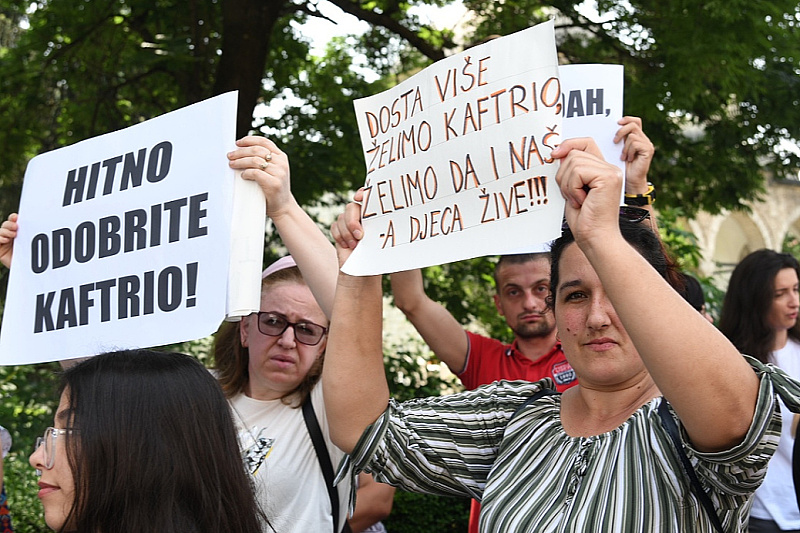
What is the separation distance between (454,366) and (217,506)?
→ 182cm

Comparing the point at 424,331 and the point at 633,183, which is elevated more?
the point at 633,183

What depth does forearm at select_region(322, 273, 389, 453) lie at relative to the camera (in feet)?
7.35

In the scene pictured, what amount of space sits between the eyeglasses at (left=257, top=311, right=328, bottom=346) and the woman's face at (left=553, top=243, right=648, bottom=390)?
1117 mm

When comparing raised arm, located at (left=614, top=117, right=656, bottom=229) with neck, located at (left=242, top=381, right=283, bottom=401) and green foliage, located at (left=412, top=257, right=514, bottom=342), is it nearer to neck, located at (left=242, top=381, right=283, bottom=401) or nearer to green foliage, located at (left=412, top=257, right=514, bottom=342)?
neck, located at (left=242, top=381, right=283, bottom=401)

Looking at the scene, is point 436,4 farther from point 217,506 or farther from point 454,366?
point 217,506

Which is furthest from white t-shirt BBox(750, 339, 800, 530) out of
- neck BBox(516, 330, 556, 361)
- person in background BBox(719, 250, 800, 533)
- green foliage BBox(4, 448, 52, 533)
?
green foliage BBox(4, 448, 52, 533)

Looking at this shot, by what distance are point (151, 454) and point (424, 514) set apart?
473cm

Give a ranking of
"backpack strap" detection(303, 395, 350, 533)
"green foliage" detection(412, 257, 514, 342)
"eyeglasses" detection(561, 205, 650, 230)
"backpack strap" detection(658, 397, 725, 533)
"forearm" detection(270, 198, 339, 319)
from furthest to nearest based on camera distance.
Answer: "green foliage" detection(412, 257, 514, 342), "backpack strap" detection(303, 395, 350, 533), "forearm" detection(270, 198, 339, 319), "eyeglasses" detection(561, 205, 650, 230), "backpack strap" detection(658, 397, 725, 533)

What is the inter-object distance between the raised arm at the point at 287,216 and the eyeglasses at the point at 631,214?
77 centimetres

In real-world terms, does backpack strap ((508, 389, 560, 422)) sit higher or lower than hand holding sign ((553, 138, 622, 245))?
lower

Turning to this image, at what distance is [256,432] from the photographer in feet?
9.48

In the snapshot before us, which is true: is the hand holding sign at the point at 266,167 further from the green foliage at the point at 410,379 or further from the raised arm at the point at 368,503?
the green foliage at the point at 410,379

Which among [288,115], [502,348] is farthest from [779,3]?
[288,115]

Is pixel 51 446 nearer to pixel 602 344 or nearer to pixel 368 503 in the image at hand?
pixel 602 344
